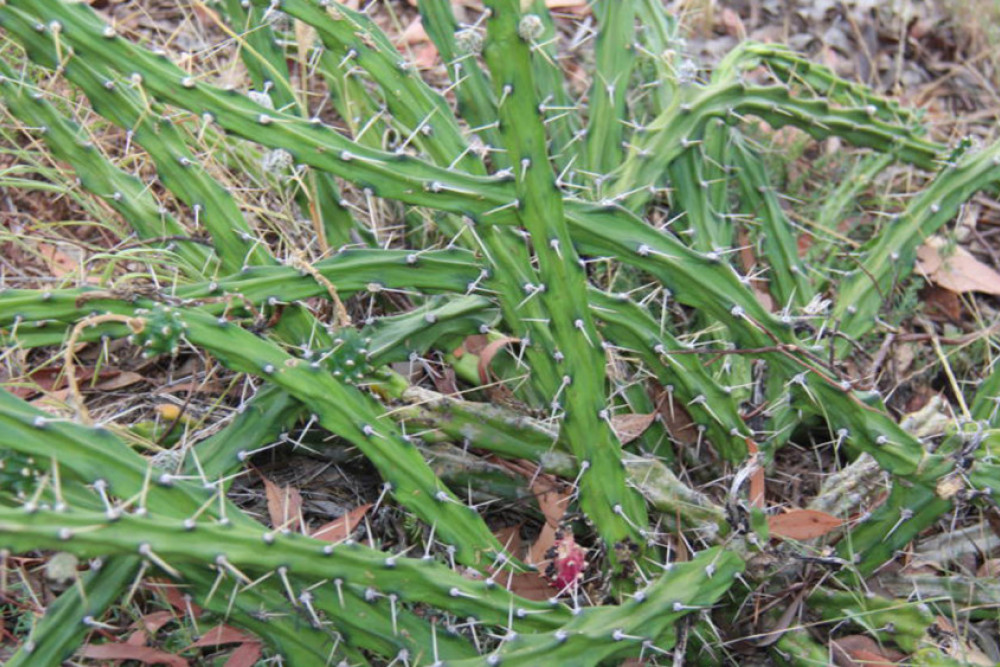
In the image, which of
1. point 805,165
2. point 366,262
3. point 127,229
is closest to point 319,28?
point 366,262

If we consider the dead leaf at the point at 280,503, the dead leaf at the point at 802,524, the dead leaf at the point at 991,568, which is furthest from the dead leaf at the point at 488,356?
the dead leaf at the point at 991,568

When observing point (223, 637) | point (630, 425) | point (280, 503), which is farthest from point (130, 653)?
point (630, 425)

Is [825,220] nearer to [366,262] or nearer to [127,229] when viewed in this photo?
[366,262]

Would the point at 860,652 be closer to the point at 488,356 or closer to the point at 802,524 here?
the point at 802,524

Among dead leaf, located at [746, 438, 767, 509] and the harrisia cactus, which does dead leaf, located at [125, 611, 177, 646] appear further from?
dead leaf, located at [746, 438, 767, 509]

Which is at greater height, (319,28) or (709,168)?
(319,28)

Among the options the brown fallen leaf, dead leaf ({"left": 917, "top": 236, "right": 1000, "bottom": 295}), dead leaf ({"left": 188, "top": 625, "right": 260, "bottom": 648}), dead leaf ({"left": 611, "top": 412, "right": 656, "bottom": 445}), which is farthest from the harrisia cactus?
dead leaf ({"left": 917, "top": 236, "right": 1000, "bottom": 295})
